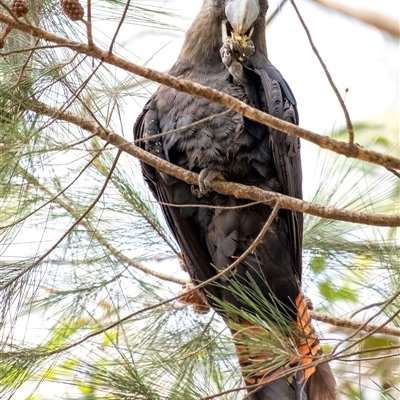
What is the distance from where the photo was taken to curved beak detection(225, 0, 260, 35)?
246 centimetres

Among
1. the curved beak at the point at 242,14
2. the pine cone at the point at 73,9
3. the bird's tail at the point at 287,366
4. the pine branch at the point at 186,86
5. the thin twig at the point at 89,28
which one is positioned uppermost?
the curved beak at the point at 242,14

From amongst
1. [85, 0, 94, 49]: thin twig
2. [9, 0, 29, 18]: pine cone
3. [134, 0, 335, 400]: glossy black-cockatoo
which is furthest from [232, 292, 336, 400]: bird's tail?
[9, 0, 29, 18]: pine cone

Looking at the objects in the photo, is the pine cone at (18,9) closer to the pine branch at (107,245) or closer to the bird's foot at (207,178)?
the pine branch at (107,245)

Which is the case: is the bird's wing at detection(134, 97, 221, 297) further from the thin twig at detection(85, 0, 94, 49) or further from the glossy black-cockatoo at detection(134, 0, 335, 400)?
the thin twig at detection(85, 0, 94, 49)

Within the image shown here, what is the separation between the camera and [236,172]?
2328mm

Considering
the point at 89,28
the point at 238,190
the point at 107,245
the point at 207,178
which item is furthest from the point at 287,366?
the point at 89,28

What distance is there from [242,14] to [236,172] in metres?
0.55

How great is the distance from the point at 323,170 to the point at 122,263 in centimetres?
82

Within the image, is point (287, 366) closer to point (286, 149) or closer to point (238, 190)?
point (238, 190)

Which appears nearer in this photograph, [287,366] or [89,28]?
[89,28]

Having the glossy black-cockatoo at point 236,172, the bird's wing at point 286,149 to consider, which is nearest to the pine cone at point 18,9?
the glossy black-cockatoo at point 236,172

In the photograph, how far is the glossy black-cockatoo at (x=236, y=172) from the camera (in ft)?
7.51

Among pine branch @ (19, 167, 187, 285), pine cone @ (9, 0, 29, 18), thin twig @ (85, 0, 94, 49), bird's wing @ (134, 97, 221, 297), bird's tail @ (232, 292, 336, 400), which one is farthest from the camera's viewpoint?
bird's wing @ (134, 97, 221, 297)

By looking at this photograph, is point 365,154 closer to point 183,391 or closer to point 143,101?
point 183,391
